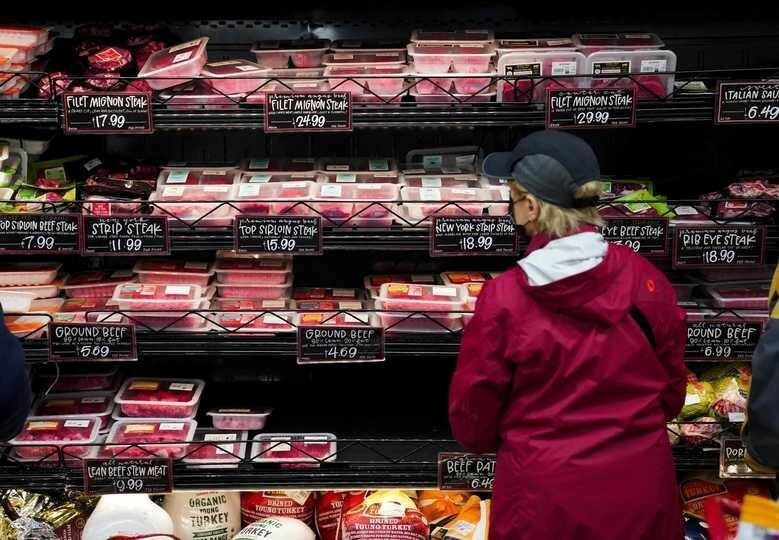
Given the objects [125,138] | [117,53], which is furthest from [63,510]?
[117,53]

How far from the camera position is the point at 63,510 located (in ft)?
9.66

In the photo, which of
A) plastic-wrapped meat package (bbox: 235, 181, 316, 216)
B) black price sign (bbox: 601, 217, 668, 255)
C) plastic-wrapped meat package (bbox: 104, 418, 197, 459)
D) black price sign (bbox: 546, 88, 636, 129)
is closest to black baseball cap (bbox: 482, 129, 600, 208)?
black price sign (bbox: 546, 88, 636, 129)

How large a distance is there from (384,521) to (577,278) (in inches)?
47.5

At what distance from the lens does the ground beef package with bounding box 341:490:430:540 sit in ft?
9.20

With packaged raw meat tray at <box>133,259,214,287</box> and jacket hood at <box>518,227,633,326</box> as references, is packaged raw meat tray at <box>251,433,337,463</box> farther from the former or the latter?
jacket hood at <box>518,227,633,326</box>

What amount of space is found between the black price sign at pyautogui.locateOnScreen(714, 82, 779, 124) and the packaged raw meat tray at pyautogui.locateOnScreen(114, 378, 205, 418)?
176 centimetres

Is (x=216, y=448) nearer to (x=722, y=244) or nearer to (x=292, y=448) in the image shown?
(x=292, y=448)

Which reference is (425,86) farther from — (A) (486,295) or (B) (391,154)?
(A) (486,295)

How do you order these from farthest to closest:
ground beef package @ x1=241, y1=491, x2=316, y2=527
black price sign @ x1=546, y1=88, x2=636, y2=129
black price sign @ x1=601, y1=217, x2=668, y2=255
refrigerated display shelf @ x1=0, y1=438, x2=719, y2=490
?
ground beef package @ x1=241, y1=491, x2=316, y2=527 < refrigerated display shelf @ x1=0, y1=438, x2=719, y2=490 < black price sign @ x1=601, y1=217, x2=668, y2=255 < black price sign @ x1=546, y1=88, x2=636, y2=129

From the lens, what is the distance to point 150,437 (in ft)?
9.20

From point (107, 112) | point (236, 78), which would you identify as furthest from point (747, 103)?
point (107, 112)

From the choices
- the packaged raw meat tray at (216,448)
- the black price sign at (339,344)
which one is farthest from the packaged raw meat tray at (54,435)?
the black price sign at (339,344)

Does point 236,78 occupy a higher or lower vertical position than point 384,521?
higher

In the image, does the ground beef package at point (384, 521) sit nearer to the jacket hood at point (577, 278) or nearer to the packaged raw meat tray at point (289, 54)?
the jacket hood at point (577, 278)
